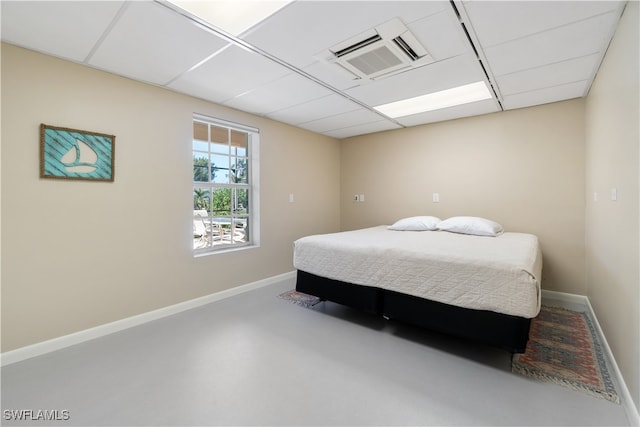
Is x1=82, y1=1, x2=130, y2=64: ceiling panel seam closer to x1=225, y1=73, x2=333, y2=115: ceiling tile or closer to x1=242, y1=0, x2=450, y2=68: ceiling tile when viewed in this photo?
x1=242, y1=0, x2=450, y2=68: ceiling tile

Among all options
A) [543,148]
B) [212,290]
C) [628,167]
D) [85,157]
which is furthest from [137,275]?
[543,148]

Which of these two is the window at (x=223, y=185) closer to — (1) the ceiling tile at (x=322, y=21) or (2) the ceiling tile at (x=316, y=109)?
(2) the ceiling tile at (x=316, y=109)

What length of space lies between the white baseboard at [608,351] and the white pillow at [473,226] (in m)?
0.90

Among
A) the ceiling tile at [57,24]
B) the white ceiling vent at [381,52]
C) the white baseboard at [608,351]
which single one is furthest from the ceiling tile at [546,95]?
the ceiling tile at [57,24]

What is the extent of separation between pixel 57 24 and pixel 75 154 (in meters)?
0.93

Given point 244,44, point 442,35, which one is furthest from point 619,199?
point 244,44

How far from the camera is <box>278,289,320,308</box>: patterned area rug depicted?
3133mm

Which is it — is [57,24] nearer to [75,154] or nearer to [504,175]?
[75,154]

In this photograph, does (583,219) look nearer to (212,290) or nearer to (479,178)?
(479,178)

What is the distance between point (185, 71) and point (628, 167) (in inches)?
125

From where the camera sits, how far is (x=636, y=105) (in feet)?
4.77

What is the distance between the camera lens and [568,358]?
1.97 meters

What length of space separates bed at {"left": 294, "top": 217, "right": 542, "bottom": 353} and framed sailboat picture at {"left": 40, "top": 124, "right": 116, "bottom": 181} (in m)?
1.90

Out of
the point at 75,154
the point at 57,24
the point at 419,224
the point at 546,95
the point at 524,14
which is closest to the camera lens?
the point at 524,14
